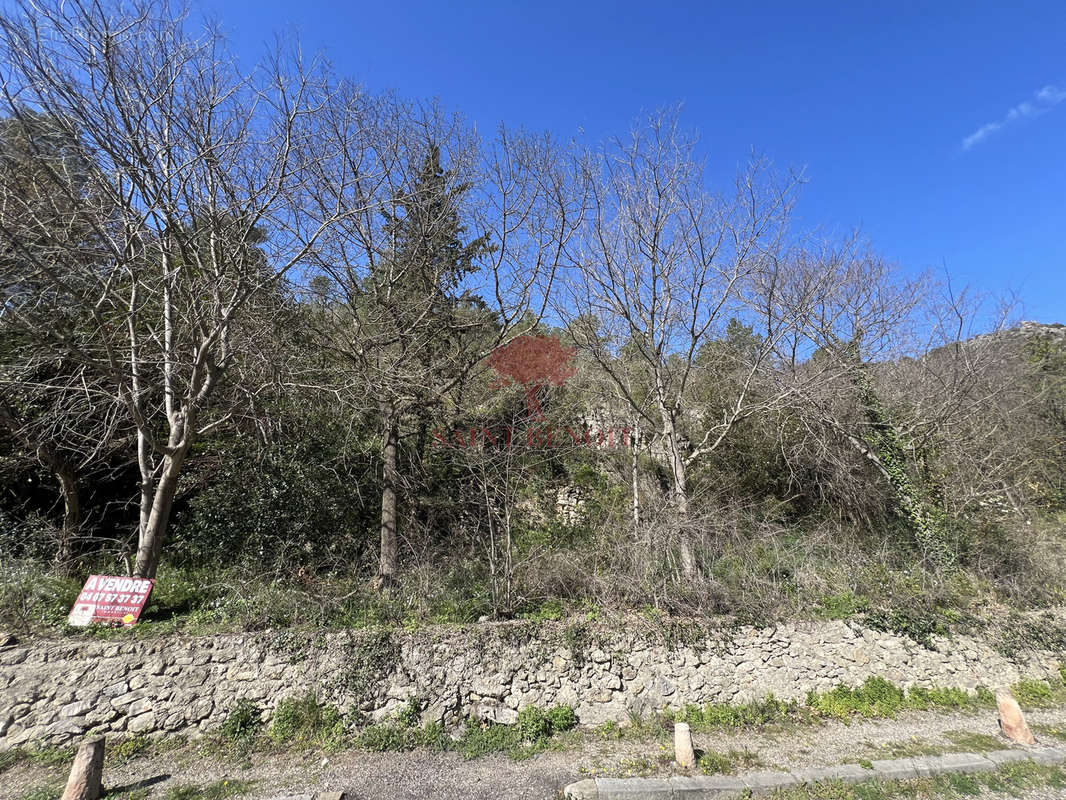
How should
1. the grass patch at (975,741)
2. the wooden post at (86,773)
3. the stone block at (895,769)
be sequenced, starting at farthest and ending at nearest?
the grass patch at (975,741), the stone block at (895,769), the wooden post at (86,773)

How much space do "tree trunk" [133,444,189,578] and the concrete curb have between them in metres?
5.85

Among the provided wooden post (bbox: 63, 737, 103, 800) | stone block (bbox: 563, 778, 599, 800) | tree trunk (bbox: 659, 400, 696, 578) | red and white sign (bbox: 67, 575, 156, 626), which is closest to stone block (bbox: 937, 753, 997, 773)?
tree trunk (bbox: 659, 400, 696, 578)

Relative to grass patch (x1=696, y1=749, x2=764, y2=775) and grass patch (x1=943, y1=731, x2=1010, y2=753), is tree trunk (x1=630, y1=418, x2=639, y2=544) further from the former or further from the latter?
grass patch (x1=943, y1=731, x2=1010, y2=753)

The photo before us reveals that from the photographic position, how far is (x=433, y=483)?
902 centimetres

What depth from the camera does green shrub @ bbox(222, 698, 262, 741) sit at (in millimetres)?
4684

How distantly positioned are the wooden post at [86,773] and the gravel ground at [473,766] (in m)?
0.34

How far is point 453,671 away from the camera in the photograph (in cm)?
519

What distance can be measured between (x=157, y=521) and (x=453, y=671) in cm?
446

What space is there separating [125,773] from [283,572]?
2.76 m

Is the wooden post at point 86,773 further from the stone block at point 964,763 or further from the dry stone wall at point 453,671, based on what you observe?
the stone block at point 964,763

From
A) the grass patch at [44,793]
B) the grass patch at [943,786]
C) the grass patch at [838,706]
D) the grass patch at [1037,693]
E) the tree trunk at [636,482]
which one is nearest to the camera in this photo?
the grass patch at [44,793]

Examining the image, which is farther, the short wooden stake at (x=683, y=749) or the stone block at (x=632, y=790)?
the short wooden stake at (x=683, y=749)

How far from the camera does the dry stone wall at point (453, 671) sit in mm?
4648

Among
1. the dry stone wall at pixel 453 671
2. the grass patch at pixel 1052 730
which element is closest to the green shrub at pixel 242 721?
the dry stone wall at pixel 453 671
